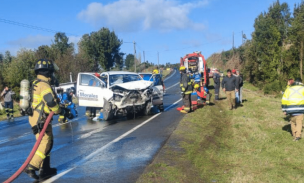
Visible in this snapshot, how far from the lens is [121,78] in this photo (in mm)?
13688

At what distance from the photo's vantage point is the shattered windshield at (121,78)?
13275 mm

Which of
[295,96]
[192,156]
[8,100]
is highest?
[295,96]

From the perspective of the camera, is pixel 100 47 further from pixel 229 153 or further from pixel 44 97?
pixel 44 97

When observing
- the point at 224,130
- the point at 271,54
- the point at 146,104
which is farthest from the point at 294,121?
the point at 271,54

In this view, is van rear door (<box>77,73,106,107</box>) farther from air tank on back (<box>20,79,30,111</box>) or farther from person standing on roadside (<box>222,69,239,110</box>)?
air tank on back (<box>20,79,30,111</box>)

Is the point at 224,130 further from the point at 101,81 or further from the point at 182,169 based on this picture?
the point at 101,81

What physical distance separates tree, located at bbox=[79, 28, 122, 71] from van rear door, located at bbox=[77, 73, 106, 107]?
35.4 m

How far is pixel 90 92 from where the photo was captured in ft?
43.9

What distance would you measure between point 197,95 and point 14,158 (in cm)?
998

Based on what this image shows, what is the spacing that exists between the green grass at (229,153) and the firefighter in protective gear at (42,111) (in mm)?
1803

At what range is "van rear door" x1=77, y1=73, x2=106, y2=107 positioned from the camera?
13055mm

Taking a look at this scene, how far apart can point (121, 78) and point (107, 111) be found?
197cm

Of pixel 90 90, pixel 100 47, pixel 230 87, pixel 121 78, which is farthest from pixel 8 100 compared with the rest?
pixel 100 47

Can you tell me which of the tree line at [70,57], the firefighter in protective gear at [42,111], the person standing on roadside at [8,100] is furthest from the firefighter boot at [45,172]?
the tree line at [70,57]
